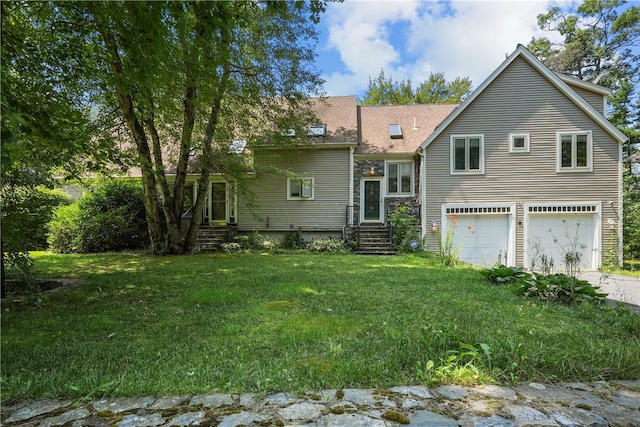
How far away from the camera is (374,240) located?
42.9 ft

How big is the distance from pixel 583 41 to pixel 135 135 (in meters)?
25.0

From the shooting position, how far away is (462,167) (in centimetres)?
1246

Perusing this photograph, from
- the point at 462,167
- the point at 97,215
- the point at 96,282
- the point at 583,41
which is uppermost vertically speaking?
the point at 583,41

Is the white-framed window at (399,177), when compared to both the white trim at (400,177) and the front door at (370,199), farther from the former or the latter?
the front door at (370,199)

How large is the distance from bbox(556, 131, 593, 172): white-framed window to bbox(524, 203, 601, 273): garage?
1384 millimetres

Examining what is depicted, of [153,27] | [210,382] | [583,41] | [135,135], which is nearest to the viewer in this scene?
[210,382]

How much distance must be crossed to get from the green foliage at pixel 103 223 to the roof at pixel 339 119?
27.0ft

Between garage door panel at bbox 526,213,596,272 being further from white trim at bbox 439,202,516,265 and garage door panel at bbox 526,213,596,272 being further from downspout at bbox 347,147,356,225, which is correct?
downspout at bbox 347,147,356,225

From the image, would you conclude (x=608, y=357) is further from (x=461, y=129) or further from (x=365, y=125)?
(x=365, y=125)

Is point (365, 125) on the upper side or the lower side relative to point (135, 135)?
upper

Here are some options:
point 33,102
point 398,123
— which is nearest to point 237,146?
point 398,123

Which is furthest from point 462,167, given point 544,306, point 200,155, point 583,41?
point 583,41

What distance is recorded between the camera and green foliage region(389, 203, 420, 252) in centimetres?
1246

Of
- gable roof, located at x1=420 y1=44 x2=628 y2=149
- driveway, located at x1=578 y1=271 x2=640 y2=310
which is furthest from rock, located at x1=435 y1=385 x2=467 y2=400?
gable roof, located at x1=420 y1=44 x2=628 y2=149
